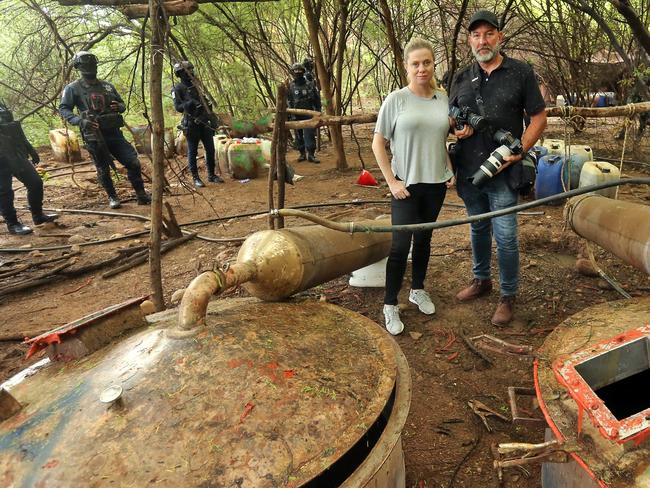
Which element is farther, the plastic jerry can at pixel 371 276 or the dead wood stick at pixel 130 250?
the dead wood stick at pixel 130 250

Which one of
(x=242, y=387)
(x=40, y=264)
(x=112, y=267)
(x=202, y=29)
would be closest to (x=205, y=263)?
(x=112, y=267)

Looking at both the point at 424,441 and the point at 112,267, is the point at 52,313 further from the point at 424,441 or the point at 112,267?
the point at 424,441

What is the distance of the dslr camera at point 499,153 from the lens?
264cm

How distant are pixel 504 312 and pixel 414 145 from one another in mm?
1456

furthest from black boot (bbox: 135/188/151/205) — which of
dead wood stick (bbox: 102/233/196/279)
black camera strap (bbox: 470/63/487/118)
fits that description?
black camera strap (bbox: 470/63/487/118)

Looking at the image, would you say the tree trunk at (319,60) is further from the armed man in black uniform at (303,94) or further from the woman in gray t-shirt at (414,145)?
the woman in gray t-shirt at (414,145)

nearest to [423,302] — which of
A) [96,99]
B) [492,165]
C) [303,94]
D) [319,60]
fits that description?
[492,165]

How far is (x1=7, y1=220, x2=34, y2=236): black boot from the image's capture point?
20.4ft

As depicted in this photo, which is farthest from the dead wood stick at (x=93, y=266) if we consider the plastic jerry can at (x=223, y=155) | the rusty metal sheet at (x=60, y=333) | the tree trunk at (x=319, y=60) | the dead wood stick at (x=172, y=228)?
the plastic jerry can at (x=223, y=155)

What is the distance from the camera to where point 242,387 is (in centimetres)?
138

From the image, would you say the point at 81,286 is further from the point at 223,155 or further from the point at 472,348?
the point at 223,155

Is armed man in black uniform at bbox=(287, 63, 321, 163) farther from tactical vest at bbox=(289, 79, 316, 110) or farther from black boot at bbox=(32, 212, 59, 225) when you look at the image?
black boot at bbox=(32, 212, 59, 225)

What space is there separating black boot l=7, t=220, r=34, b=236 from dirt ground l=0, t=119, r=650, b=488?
4.2 inches

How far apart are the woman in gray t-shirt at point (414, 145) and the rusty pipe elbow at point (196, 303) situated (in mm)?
1458
